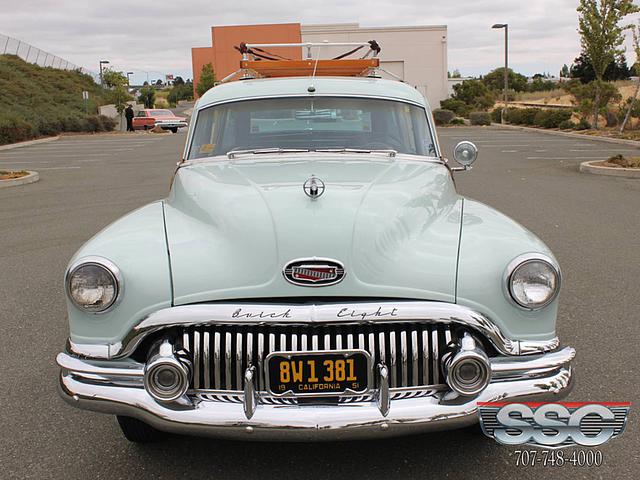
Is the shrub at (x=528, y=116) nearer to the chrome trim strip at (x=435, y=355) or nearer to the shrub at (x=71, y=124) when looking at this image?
the shrub at (x=71, y=124)

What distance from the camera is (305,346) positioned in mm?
2693

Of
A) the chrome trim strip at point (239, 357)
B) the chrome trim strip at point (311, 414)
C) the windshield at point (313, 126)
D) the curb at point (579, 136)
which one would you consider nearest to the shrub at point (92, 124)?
the curb at point (579, 136)

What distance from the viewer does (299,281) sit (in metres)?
2.77

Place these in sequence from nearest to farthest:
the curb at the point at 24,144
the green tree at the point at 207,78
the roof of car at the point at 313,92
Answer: the roof of car at the point at 313,92 → the curb at the point at 24,144 → the green tree at the point at 207,78

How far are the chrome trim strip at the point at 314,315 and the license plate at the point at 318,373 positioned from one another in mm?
135

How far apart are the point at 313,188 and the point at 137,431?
141 cm

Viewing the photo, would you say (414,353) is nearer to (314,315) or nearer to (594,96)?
(314,315)

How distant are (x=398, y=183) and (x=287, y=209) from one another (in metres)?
0.73

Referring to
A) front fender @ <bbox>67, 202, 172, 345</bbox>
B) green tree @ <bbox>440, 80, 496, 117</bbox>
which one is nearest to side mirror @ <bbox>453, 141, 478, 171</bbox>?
front fender @ <bbox>67, 202, 172, 345</bbox>

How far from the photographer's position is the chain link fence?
55.5m

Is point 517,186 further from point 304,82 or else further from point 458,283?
point 458,283

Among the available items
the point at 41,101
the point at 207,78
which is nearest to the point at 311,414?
the point at 41,101

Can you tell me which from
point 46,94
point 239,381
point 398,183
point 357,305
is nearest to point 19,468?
point 239,381

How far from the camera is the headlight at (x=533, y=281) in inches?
111
